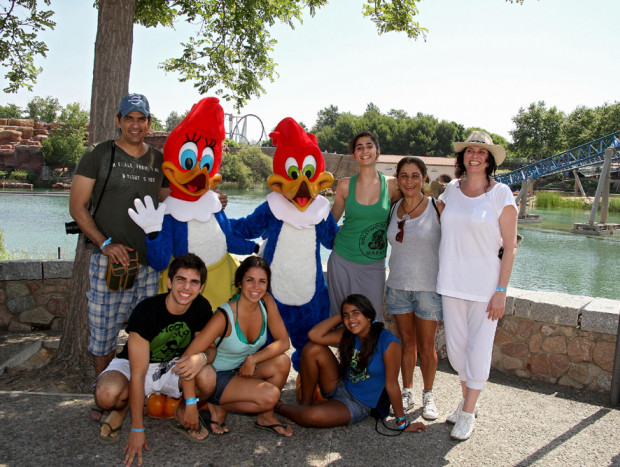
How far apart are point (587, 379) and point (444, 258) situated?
6.17 feet

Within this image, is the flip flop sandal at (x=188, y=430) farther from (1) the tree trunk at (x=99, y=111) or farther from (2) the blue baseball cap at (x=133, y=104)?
(2) the blue baseball cap at (x=133, y=104)

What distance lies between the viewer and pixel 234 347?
281 cm

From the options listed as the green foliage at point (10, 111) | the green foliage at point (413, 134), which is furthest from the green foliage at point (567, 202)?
the green foliage at point (10, 111)

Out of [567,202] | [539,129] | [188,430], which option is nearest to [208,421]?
[188,430]

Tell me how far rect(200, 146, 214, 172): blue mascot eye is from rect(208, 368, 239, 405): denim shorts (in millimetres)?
1306

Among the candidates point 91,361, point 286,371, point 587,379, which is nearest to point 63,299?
point 91,361

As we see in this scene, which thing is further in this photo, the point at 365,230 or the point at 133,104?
the point at 365,230

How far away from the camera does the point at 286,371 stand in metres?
2.86

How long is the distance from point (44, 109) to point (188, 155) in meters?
65.2

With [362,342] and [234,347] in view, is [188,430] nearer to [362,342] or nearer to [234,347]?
[234,347]

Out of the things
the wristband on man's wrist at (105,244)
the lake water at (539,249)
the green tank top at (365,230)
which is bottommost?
the lake water at (539,249)

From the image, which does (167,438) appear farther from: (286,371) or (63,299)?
Answer: (63,299)

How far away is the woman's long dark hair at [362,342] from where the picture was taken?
2.84 metres

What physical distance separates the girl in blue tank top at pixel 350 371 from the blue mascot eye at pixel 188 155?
1.31 metres
